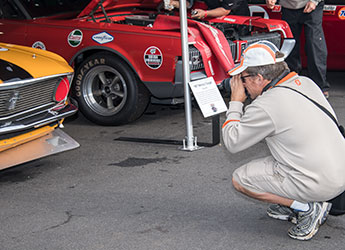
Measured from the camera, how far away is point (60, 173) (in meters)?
5.30

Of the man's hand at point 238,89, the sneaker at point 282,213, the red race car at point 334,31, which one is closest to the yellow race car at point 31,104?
the man's hand at point 238,89

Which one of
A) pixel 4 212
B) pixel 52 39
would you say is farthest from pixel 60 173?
pixel 52 39

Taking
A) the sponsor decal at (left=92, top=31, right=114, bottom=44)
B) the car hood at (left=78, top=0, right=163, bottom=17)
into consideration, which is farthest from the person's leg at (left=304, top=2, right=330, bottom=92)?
the sponsor decal at (left=92, top=31, right=114, bottom=44)

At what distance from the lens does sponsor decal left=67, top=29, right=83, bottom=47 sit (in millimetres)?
6566

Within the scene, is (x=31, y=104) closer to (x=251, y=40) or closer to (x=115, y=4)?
(x=115, y=4)

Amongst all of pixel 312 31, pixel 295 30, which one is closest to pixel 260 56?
pixel 312 31

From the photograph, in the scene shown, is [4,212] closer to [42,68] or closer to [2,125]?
[2,125]

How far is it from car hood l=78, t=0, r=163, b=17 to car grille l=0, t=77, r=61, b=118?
1.76m

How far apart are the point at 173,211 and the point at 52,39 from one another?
3.14 m

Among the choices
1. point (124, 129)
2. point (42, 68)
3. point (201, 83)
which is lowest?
point (124, 129)

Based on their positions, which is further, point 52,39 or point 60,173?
point 52,39

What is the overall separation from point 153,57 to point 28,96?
1667 mm

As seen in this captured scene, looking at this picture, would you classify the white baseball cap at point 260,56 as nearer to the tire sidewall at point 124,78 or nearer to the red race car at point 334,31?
the tire sidewall at point 124,78

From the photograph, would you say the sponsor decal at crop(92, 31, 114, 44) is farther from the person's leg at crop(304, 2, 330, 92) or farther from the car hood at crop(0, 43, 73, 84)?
the person's leg at crop(304, 2, 330, 92)
